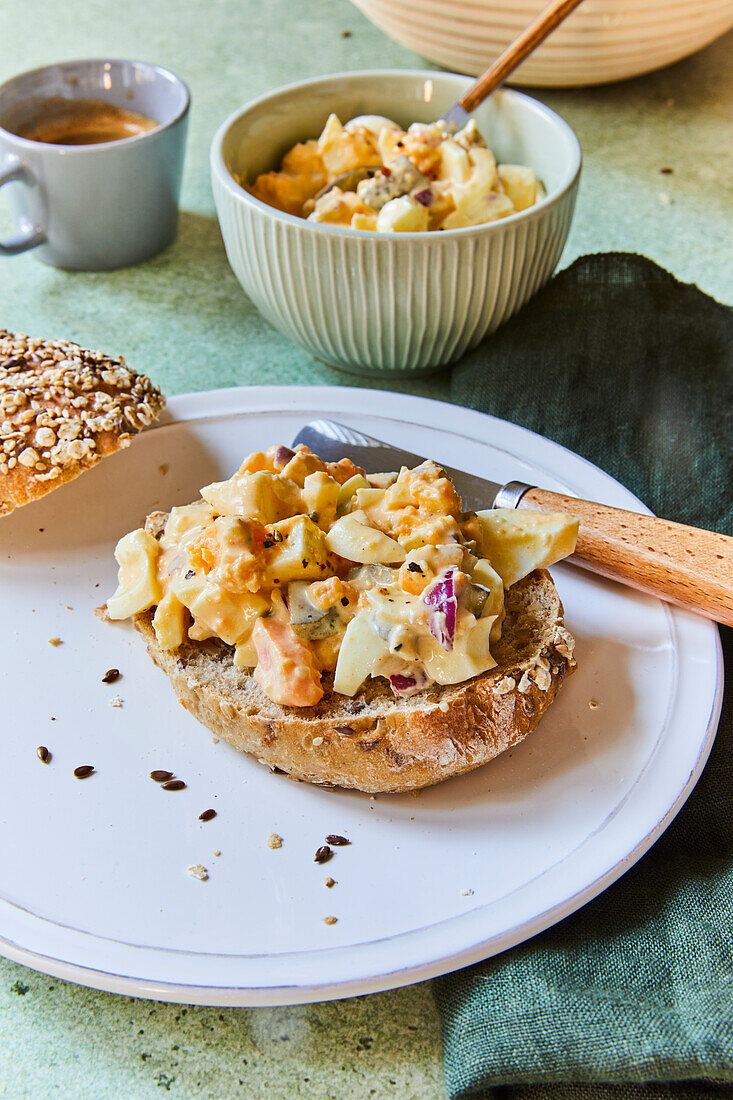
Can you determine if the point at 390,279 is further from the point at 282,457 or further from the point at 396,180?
the point at 282,457

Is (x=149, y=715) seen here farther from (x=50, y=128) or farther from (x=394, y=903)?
(x=50, y=128)

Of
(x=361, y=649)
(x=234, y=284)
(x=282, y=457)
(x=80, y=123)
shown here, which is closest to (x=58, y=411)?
(x=282, y=457)

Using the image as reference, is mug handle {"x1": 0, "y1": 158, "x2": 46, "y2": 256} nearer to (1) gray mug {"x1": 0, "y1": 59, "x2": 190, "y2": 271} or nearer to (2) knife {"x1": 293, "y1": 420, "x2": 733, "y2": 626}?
(1) gray mug {"x1": 0, "y1": 59, "x2": 190, "y2": 271}

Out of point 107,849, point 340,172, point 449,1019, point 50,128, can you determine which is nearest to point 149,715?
point 107,849

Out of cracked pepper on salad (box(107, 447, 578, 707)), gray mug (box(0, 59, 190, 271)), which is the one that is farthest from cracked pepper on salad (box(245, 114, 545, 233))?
cracked pepper on salad (box(107, 447, 578, 707))

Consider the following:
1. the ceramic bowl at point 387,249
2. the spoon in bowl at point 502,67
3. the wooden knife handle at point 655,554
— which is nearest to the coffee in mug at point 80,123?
the ceramic bowl at point 387,249

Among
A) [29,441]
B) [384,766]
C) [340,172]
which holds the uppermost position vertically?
[340,172]
